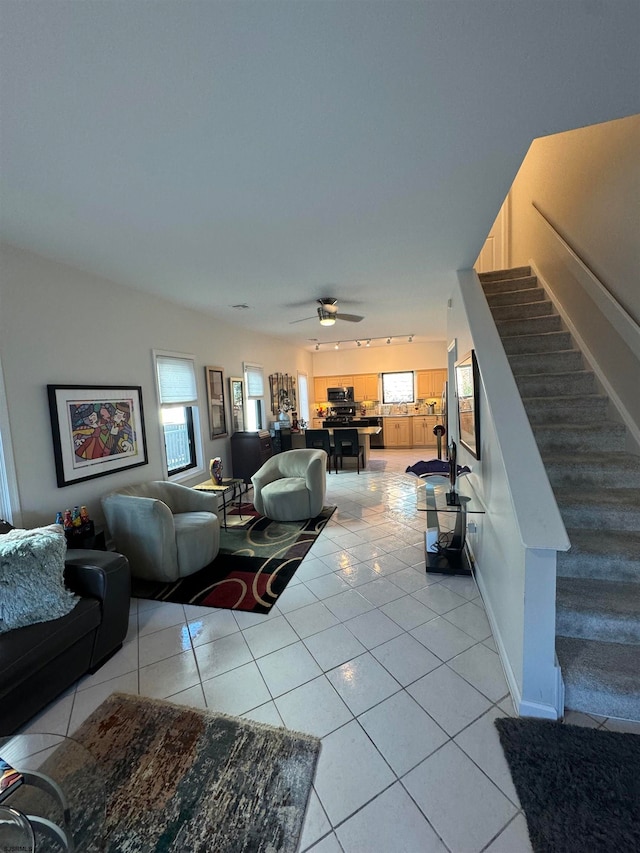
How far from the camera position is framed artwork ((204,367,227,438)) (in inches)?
181

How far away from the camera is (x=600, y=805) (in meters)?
1.22

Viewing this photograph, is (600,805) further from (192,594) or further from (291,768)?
(192,594)

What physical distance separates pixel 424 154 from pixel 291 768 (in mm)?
2829

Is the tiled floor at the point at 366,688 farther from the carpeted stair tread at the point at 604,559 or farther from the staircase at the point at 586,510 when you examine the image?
the carpeted stair tread at the point at 604,559

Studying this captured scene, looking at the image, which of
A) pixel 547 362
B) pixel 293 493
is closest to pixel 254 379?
pixel 293 493

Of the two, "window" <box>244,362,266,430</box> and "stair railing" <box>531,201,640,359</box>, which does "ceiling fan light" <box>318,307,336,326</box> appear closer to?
"window" <box>244,362,266,430</box>

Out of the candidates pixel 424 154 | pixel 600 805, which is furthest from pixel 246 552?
pixel 424 154

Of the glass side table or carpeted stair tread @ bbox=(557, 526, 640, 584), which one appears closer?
the glass side table

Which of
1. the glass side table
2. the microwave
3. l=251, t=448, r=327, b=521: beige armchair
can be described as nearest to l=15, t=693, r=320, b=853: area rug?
the glass side table

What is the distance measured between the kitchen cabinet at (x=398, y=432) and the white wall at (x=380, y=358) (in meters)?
1.40

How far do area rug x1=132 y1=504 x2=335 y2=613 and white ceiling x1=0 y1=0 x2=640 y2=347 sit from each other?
268cm

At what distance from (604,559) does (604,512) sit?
0.31 m

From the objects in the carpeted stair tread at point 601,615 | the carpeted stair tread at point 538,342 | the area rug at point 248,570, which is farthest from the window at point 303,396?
the carpeted stair tread at point 601,615

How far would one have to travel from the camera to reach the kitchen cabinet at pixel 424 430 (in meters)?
8.39
